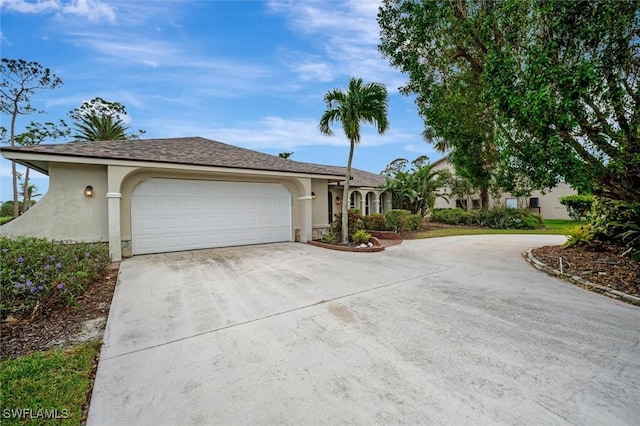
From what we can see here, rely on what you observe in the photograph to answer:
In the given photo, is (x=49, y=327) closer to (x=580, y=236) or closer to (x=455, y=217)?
(x=580, y=236)

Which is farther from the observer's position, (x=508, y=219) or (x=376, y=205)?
(x=376, y=205)

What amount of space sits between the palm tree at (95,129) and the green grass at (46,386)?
84.2ft

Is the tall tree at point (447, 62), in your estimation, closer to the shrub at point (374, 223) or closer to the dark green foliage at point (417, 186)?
the shrub at point (374, 223)

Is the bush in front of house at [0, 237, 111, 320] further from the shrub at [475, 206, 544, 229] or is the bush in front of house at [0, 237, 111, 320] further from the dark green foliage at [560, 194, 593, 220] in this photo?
the dark green foliage at [560, 194, 593, 220]

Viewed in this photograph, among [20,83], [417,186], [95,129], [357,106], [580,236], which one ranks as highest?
[20,83]

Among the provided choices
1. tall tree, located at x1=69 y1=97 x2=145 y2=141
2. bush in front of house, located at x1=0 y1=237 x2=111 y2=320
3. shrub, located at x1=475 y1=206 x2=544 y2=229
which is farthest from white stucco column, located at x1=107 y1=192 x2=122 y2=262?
tall tree, located at x1=69 y1=97 x2=145 y2=141

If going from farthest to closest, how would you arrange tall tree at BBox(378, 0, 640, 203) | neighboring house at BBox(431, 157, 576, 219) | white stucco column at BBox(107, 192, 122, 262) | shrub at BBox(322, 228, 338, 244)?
neighboring house at BBox(431, 157, 576, 219) → shrub at BBox(322, 228, 338, 244) → white stucco column at BBox(107, 192, 122, 262) → tall tree at BBox(378, 0, 640, 203)

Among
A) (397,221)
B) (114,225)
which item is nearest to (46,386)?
(114,225)

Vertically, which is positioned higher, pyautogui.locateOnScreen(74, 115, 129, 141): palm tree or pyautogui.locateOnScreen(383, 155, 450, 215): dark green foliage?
pyautogui.locateOnScreen(74, 115, 129, 141): palm tree

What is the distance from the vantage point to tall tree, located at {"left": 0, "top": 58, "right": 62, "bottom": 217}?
1847 centimetres

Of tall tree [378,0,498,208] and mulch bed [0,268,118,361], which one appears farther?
tall tree [378,0,498,208]

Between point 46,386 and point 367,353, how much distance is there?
9.96ft

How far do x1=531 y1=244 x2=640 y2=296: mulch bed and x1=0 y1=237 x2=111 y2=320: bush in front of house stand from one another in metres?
9.69

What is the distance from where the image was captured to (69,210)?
312 inches
